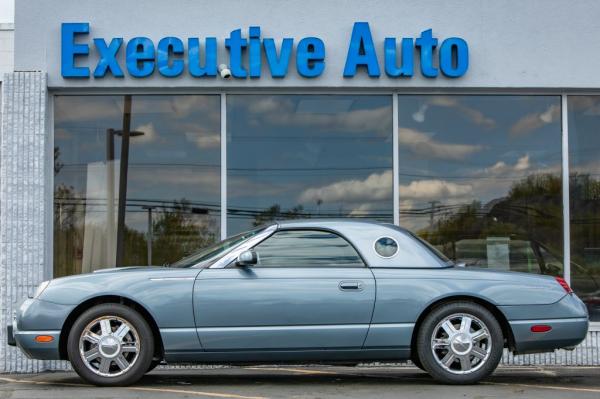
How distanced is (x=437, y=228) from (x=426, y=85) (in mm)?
1666

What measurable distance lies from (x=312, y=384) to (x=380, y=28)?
4366 millimetres

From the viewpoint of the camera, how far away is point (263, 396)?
7336 millimetres

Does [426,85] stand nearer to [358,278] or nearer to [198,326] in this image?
[358,278]

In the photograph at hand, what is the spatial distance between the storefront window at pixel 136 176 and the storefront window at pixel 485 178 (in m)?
2.31

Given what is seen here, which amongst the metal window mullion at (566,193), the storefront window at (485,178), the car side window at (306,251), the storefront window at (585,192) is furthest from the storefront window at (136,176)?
the storefront window at (585,192)

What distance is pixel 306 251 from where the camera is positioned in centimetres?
805

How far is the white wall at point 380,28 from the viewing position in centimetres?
1048

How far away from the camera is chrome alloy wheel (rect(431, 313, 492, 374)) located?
7.82 m

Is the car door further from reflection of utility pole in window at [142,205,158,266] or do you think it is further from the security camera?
the security camera

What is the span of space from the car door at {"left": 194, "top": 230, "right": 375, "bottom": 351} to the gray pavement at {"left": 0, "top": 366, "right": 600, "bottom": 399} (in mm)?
419

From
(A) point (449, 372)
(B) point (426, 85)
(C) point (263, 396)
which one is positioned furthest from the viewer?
(B) point (426, 85)

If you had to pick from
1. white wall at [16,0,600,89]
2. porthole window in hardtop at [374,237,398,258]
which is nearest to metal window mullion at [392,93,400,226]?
white wall at [16,0,600,89]

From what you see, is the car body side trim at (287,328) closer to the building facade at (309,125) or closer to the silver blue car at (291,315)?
the silver blue car at (291,315)

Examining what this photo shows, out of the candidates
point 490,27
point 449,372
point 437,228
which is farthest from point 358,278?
point 490,27
